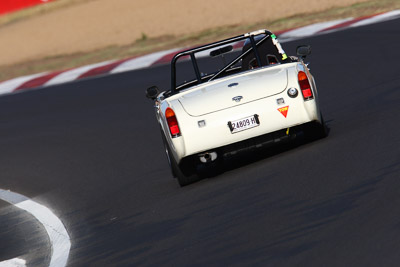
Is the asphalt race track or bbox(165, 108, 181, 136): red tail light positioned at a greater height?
bbox(165, 108, 181, 136): red tail light

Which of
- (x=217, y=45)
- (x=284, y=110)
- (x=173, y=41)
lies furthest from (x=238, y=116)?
(x=173, y=41)

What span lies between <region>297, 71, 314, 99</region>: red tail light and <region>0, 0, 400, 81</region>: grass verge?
12.6 meters

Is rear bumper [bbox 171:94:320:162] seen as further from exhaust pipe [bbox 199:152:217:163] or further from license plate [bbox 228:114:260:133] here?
exhaust pipe [bbox 199:152:217:163]

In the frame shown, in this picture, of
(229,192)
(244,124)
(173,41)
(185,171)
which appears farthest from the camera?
(173,41)

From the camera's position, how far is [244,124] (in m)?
9.05

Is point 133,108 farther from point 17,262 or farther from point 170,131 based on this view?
point 17,262

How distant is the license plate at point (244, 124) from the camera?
29.7 ft

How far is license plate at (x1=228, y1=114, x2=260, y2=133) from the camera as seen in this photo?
9055mm

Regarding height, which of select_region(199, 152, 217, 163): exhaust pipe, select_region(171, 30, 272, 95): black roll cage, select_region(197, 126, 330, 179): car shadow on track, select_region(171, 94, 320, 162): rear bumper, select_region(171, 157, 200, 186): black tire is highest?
select_region(171, 30, 272, 95): black roll cage

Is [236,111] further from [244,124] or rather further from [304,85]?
[304,85]

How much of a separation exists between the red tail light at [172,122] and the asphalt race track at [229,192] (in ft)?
1.83

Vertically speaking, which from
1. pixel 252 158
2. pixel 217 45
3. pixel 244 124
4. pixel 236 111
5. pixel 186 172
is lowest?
pixel 252 158

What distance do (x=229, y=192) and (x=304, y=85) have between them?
1448 millimetres

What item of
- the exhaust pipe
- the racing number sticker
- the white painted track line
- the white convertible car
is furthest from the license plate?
the white painted track line
